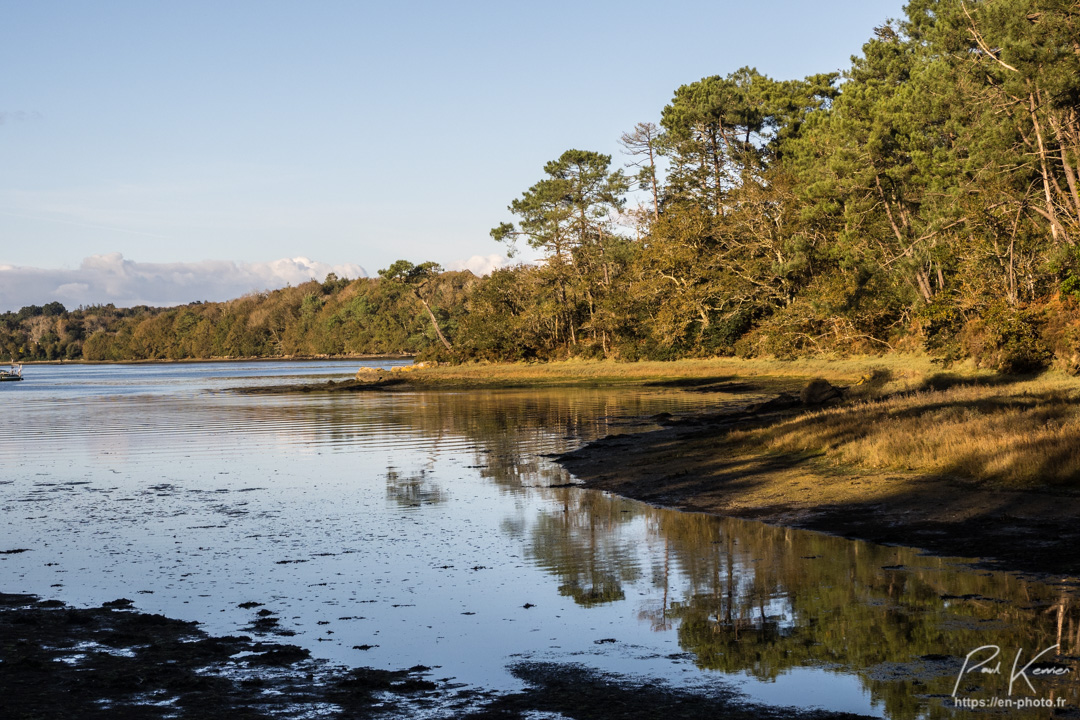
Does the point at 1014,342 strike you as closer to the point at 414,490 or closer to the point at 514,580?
the point at 414,490

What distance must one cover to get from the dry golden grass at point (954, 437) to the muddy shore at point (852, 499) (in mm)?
458

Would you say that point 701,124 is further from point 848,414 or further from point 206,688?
point 206,688

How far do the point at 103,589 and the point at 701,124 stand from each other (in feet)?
216

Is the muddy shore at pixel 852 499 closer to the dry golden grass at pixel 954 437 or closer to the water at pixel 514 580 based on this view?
the dry golden grass at pixel 954 437

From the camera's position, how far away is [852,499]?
14617mm

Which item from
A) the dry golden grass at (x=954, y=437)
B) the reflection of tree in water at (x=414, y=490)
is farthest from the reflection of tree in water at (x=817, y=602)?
the reflection of tree in water at (x=414, y=490)

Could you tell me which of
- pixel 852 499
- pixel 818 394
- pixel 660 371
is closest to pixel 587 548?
pixel 852 499

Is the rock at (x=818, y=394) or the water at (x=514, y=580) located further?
the rock at (x=818, y=394)

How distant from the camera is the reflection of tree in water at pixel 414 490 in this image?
17.4 m

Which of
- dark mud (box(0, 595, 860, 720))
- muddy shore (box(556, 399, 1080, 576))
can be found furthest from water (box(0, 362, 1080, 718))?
muddy shore (box(556, 399, 1080, 576))

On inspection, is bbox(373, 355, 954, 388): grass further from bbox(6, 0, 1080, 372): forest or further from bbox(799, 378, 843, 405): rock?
bbox(799, 378, 843, 405): rock

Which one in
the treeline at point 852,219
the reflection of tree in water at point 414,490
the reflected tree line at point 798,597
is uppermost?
the treeline at point 852,219

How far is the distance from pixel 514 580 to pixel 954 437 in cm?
951

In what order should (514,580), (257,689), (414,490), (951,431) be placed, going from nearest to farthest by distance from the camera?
1. (257,689)
2. (514,580)
3. (951,431)
4. (414,490)
